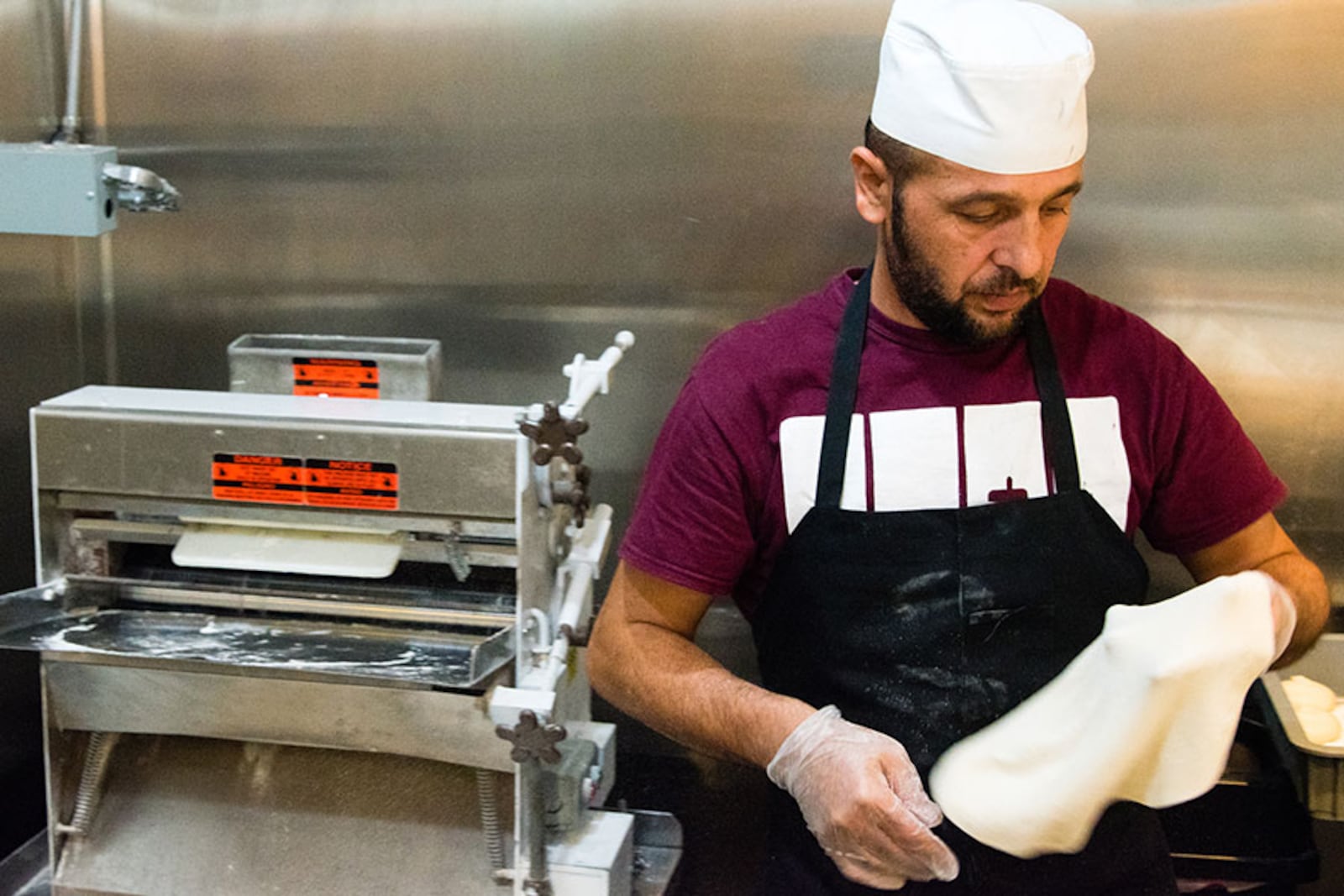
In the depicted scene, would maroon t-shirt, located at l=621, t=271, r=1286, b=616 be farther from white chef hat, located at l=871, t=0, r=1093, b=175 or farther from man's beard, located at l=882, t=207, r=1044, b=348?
white chef hat, located at l=871, t=0, r=1093, b=175

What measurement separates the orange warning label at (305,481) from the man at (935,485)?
0.30 meters

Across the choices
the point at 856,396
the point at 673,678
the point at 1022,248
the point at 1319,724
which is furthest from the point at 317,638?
the point at 1319,724

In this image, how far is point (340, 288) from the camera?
97.7 inches

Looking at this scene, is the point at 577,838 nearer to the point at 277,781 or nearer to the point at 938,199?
the point at 277,781

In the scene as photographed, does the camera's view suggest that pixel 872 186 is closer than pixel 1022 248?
No

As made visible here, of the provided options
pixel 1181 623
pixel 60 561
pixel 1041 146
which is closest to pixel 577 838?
pixel 60 561

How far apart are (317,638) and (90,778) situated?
0.39 meters

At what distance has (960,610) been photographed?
167 cm

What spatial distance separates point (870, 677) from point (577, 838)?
48cm

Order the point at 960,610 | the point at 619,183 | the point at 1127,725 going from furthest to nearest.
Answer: the point at 619,183
the point at 960,610
the point at 1127,725

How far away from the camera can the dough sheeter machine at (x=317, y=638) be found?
5.87ft

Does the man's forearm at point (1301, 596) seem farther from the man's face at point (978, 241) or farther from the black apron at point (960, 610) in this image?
the man's face at point (978, 241)

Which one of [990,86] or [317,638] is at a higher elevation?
[990,86]

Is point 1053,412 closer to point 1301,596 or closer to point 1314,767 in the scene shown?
point 1301,596
